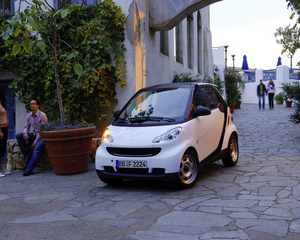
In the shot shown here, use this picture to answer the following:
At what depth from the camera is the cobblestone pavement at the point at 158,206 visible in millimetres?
3898

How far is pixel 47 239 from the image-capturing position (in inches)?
149

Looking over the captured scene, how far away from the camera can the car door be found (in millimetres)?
6262

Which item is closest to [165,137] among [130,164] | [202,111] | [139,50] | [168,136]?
[168,136]

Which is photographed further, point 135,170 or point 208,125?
point 208,125

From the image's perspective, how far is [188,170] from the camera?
588 centimetres

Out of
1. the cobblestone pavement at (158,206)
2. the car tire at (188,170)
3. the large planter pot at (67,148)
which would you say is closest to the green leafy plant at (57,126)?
the large planter pot at (67,148)

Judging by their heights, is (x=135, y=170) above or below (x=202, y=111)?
below

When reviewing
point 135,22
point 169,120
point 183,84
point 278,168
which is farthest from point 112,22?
point 278,168

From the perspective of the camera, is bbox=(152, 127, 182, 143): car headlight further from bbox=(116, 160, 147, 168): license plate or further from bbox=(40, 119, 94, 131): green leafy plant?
bbox=(40, 119, 94, 131): green leafy plant

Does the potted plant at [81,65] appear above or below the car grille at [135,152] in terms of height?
above

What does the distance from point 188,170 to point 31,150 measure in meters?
3.96

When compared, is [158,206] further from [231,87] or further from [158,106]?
[231,87]

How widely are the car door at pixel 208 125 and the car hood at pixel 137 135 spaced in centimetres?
74

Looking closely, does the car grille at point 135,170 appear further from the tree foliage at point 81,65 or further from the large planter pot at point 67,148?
the tree foliage at point 81,65
